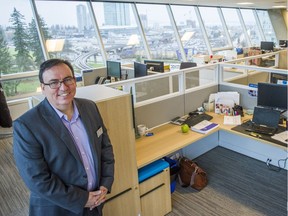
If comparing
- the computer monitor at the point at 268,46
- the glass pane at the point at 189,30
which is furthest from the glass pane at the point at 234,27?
the glass pane at the point at 189,30

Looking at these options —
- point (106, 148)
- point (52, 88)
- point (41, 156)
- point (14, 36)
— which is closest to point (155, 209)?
point (106, 148)

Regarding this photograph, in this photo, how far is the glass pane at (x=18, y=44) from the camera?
5.07 metres

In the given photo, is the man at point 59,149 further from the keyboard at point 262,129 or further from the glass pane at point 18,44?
the glass pane at point 18,44

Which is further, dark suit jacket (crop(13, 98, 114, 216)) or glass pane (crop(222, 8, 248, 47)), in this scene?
glass pane (crop(222, 8, 248, 47))

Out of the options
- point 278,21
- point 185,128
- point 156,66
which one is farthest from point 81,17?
point 278,21

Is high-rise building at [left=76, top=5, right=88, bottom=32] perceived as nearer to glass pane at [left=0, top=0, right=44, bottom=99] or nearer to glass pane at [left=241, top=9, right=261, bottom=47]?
glass pane at [left=0, top=0, right=44, bottom=99]

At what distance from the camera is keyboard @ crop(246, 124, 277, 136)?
2520 mm

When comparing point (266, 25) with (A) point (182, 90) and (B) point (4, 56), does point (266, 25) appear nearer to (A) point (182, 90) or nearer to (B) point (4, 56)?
(A) point (182, 90)

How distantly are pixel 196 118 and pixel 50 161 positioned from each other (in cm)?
202

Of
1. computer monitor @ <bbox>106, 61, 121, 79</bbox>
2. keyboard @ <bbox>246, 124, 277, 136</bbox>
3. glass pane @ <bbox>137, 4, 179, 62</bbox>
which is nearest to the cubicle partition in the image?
keyboard @ <bbox>246, 124, 277, 136</bbox>

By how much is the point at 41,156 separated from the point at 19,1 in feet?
16.3

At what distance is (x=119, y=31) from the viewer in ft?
22.2

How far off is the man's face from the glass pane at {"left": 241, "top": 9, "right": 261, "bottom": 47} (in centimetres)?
1074

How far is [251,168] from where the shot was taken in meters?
3.13
